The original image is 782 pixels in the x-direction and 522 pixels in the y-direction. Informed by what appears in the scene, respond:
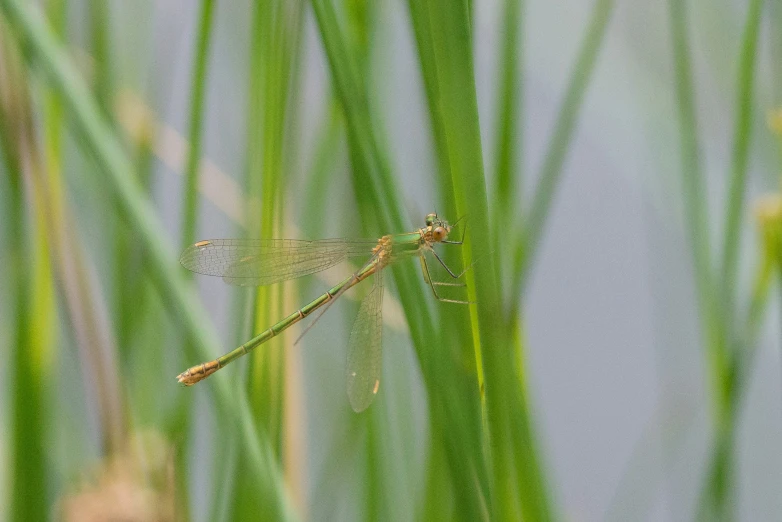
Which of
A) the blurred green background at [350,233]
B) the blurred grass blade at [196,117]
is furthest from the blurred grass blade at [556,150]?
the blurred grass blade at [196,117]

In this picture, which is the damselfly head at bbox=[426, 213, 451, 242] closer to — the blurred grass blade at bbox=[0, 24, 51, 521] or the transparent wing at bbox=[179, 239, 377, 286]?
the transparent wing at bbox=[179, 239, 377, 286]

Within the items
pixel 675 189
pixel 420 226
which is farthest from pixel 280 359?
pixel 675 189

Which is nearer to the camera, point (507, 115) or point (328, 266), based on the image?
point (507, 115)

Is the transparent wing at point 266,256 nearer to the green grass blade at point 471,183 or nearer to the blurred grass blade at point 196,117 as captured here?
the blurred grass blade at point 196,117

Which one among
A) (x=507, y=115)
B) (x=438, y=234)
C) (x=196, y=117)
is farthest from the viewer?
(x=438, y=234)

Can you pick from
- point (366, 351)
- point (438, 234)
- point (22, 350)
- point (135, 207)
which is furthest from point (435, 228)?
point (22, 350)

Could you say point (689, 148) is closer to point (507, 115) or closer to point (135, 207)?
point (507, 115)

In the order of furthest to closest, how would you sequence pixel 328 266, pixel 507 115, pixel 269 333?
1. pixel 328 266
2. pixel 269 333
3. pixel 507 115

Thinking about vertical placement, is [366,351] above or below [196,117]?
below

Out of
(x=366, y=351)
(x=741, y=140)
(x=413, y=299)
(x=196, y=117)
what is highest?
(x=196, y=117)

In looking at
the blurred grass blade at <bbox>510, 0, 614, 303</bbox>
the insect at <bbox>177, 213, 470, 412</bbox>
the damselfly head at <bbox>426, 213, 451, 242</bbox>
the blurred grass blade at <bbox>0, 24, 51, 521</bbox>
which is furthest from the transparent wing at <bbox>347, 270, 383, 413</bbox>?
the blurred grass blade at <bbox>0, 24, 51, 521</bbox>
